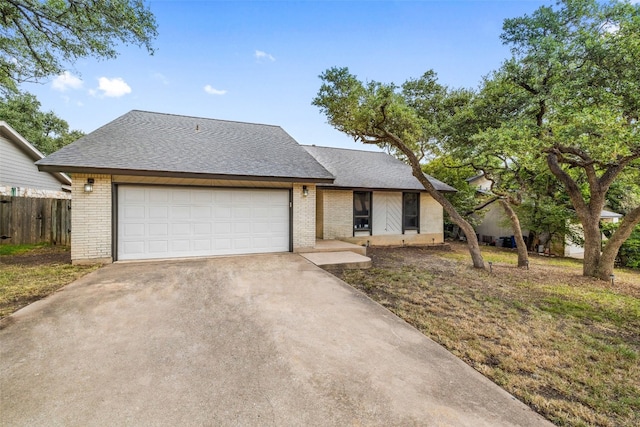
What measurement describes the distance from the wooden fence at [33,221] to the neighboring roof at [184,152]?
3738mm

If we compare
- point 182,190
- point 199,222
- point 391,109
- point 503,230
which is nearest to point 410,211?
point 391,109

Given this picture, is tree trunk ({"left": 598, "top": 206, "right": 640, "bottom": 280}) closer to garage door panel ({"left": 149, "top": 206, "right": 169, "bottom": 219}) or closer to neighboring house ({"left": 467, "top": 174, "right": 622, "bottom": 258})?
neighboring house ({"left": 467, "top": 174, "right": 622, "bottom": 258})

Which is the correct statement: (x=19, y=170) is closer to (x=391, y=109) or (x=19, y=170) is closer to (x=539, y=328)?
(x=391, y=109)

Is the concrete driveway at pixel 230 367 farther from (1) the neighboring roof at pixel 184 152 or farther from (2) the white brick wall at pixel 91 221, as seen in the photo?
(1) the neighboring roof at pixel 184 152

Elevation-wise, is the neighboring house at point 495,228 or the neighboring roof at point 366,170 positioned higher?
the neighboring roof at point 366,170

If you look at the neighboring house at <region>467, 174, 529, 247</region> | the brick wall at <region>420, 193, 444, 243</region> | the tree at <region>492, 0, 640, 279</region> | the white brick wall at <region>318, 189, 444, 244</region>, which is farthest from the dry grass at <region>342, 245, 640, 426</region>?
the neighboring house at <region>467, 174, 529, 247</region>

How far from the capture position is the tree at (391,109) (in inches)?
286

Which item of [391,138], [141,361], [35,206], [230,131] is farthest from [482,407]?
[35,206]

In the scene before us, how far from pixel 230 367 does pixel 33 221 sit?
10.8 metres

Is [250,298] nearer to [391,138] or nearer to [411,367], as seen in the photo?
[411,367]

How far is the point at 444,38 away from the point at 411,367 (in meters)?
11.7

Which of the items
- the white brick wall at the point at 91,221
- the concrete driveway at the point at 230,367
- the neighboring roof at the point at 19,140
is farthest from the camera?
the neighboring roof at the point at 19,140

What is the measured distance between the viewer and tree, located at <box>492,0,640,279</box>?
5.33 m

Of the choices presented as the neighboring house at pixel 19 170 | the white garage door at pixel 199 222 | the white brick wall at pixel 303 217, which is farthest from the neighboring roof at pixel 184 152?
the neighboring house at pixel 19 170
